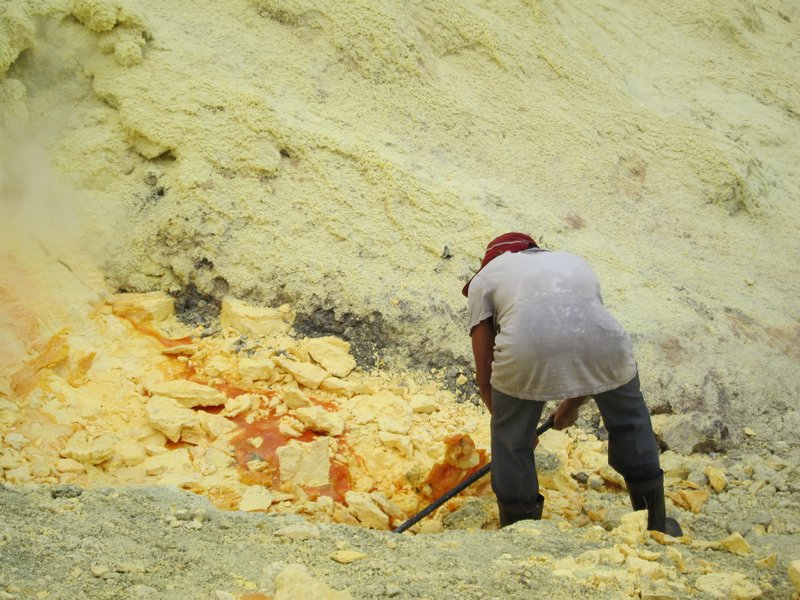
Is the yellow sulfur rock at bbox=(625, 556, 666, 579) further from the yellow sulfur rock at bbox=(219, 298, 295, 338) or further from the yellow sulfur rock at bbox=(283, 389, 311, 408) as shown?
the yellow sulfur rock at bbox=(219, 298, 295, 338)

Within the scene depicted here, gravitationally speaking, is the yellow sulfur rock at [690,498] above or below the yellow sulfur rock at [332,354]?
above

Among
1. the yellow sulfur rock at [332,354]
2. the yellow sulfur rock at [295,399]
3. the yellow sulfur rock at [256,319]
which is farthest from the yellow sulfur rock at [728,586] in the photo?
the yellow sulfur rock at [256,319]

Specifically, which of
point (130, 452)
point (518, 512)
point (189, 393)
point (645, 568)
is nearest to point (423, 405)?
point (518, 512)

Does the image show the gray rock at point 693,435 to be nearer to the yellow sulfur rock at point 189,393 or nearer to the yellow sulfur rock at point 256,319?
the yellow sulfur rock at point 256,319

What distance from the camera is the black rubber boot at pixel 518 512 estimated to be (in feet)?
9.47

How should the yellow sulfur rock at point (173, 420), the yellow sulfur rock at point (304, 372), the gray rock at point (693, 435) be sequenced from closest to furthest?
1. the yellow sulfur rock at point (173, 420)
2. the gray rock at point (693, 435)
3. the yellow sulfur rock at point (304, 372)

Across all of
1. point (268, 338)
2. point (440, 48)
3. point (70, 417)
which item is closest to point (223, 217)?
point (268, 338)

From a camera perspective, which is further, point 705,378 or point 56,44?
point 56,44

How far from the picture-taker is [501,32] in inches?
198

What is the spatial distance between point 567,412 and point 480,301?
67 cm

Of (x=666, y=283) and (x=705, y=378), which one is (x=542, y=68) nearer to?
(x=666, y=283)

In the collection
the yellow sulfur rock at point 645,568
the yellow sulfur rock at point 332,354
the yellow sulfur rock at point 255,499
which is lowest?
the yellow sulfur rock at point 255,499

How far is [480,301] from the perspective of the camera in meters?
2.75

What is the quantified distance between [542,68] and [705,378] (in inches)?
89.6
